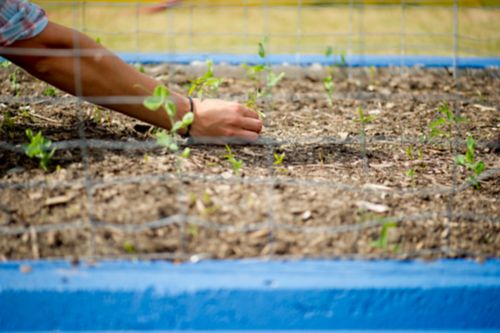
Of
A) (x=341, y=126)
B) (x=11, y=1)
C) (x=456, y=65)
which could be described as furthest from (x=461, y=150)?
(x=11, y=1)

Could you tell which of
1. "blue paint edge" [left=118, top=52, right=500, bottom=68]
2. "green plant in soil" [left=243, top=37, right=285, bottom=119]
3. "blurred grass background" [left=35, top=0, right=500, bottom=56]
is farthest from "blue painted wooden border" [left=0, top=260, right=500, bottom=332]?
"blurred grass background" [left=35, top=0, right=500, bottom=56]

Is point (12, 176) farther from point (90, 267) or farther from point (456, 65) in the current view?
point (456, 65)

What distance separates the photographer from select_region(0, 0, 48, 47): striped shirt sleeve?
167cm

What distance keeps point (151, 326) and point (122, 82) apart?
2.41 feet

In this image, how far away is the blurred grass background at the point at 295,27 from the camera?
4215mm

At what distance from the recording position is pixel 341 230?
1.47m

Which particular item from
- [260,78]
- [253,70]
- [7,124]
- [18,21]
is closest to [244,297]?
[18,21]

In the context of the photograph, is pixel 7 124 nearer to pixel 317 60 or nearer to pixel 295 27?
pixel 317 60

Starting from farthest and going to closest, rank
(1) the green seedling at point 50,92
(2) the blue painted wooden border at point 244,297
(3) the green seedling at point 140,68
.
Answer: (3) the green seedling at point 140,68 → (1) the green seedling at point 50,92 → (2) the blue painted wooden border at point 244,297

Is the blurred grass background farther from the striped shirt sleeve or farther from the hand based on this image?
the striped shirt sleeve

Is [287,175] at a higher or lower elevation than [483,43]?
lower

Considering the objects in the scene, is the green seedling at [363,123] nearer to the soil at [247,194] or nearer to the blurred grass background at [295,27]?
the soil at [247,194]

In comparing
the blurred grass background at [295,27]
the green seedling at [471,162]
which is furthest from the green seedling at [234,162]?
the blurred grass background at [295,27]

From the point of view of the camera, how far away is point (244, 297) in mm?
1378
